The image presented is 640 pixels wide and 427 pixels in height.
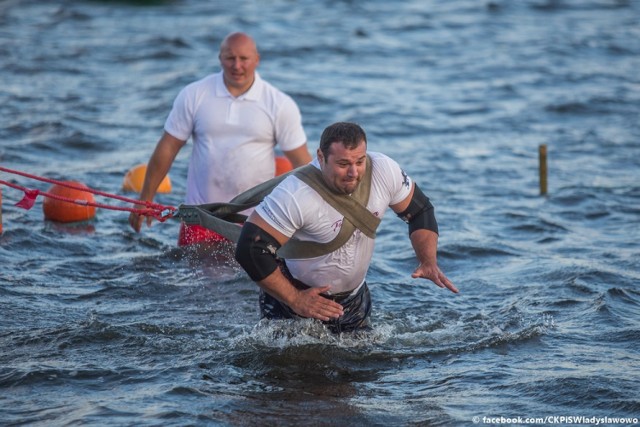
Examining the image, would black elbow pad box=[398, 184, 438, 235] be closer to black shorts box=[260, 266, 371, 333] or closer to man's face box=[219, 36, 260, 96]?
black shorts box=[260, 266, 371, 333]

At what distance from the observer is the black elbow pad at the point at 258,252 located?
685 cm

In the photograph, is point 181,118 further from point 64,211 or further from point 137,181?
point 137,181

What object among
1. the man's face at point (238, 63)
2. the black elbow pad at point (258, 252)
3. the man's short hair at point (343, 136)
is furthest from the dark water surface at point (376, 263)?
the man's face at point (238, 63)

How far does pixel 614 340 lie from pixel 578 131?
9.38m

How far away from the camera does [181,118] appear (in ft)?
31.2

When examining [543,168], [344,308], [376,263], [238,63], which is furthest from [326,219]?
[543,168]

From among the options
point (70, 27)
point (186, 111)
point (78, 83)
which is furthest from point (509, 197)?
point (70, 27)

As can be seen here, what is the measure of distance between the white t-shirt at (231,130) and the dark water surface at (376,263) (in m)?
0.96

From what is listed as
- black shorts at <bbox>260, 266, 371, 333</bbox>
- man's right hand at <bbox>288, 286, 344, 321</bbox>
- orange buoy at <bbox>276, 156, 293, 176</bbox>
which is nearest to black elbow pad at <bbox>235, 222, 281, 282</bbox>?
man's right hand at <bbox>288, 286, 344, 321</bbox>

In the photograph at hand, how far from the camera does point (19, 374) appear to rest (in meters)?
7.53

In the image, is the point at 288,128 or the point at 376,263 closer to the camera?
the point at 288,128

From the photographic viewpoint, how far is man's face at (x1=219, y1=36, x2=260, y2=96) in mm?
9391

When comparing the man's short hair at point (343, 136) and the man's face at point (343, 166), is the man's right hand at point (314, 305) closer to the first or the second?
the man's face at point (343, 166)

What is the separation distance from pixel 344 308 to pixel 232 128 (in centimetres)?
243
